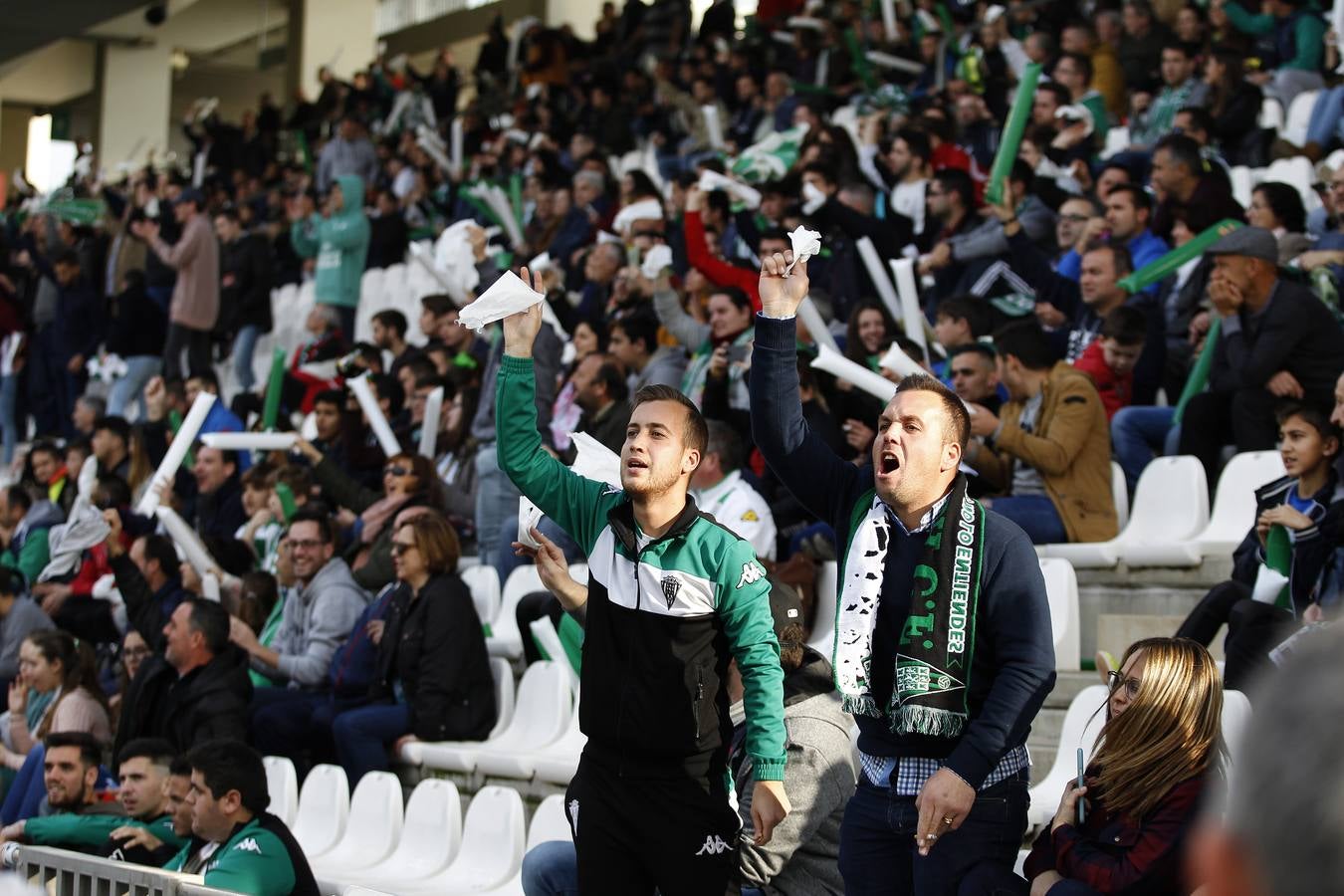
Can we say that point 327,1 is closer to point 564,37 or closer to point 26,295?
point 564,37

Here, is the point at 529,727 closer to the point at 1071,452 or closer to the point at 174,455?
the point at 1071,452

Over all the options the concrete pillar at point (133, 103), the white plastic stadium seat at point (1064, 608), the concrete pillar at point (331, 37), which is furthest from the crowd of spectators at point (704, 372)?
the concrete pillar at point (133, 103)

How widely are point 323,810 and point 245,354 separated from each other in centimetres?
758

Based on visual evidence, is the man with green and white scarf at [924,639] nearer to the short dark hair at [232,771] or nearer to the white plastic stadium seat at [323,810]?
the short dark hair at [232,771]

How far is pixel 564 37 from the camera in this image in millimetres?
17141

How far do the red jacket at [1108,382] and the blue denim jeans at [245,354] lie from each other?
795 cm

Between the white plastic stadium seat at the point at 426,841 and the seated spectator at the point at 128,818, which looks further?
the white plastic stadium seat at the point at 426,841

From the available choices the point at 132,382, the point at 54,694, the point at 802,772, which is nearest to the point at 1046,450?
the point at 802,772

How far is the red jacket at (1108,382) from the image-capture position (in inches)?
253

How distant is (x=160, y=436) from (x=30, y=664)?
3.79 m

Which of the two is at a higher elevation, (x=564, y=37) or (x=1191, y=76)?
(x=564, y=37)

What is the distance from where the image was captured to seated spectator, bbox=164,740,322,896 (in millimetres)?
4441

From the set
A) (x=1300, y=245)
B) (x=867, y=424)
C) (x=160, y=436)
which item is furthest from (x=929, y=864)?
(x=160, y=436)

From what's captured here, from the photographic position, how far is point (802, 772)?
11.5 ft
